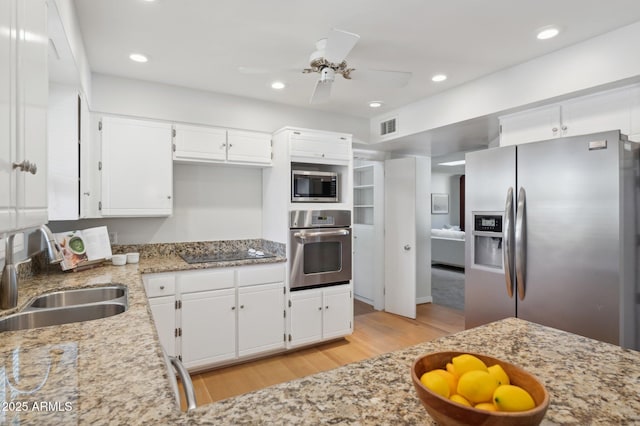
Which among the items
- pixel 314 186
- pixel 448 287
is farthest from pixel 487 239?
pixel 448 287

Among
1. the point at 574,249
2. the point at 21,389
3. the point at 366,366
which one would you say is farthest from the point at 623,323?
the point at 21,389

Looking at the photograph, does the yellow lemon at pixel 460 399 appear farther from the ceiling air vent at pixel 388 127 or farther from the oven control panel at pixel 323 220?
the ceiling air vent at pixel 388 127

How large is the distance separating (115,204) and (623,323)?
361cm

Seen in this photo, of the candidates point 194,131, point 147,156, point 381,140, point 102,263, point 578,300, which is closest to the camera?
point 578,300

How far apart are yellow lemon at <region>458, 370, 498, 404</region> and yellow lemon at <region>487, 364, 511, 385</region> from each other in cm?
5

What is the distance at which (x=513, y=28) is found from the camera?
215 cm

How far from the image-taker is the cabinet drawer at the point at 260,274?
3.00 m

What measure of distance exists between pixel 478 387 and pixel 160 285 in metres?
2.58

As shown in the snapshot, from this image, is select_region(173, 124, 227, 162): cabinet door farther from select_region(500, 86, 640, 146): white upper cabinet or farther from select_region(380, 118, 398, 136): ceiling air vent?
select_region(500, 86, 640, 146): white upper cabinet

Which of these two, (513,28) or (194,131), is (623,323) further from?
(194,131)

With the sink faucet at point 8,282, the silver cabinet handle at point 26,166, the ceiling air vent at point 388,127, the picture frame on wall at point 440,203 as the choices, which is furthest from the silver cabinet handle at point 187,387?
the picture frame on wall at point 440,203

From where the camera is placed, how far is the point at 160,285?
8.72 feet

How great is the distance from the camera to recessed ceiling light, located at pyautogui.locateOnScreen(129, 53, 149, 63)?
2.55 metres

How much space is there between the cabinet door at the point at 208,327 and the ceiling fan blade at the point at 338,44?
2039 millimetres
